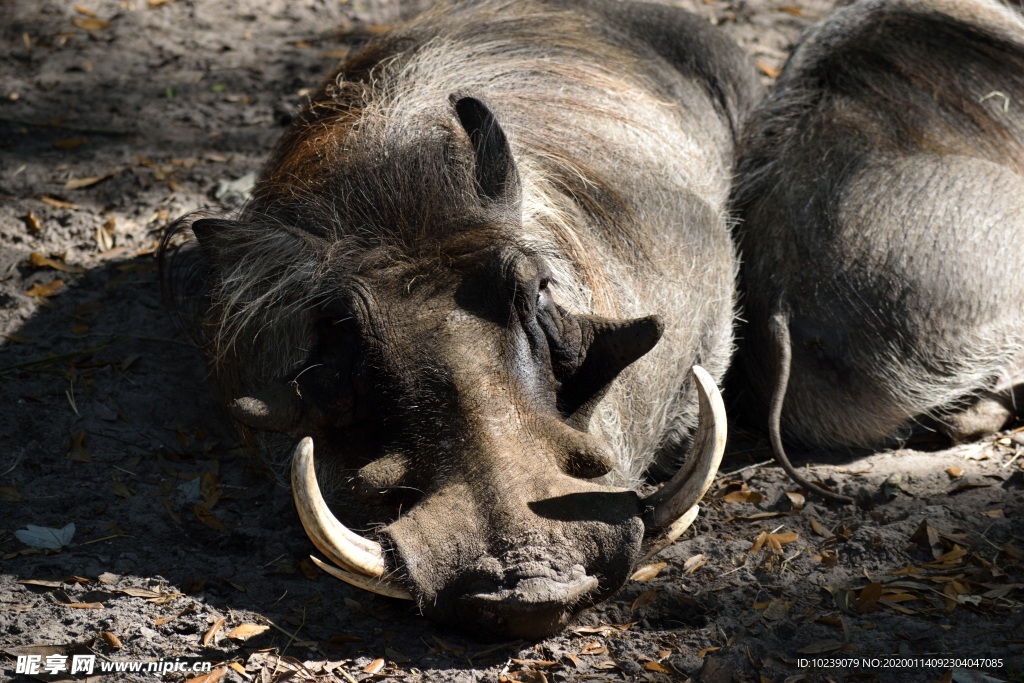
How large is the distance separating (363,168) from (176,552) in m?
1.23

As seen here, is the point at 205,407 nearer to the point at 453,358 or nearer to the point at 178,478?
the point at 178,478

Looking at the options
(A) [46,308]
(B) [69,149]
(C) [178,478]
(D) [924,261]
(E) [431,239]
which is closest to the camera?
(E) [431,239]

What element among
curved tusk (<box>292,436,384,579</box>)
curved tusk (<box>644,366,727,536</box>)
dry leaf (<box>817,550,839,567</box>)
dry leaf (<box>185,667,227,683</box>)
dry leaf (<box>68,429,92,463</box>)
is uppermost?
curved tusk (<box>644,366,727,536</box>)

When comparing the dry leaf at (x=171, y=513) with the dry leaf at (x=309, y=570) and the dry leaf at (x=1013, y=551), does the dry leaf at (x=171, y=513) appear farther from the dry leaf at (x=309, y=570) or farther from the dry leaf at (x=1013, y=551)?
the dry leaf at (x=1013, y=551)

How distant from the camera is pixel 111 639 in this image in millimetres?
2826

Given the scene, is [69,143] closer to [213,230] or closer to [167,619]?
[213,230]

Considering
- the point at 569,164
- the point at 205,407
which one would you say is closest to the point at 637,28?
the point at 569,164

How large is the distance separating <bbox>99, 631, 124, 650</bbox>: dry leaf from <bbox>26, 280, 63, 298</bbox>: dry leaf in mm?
1983

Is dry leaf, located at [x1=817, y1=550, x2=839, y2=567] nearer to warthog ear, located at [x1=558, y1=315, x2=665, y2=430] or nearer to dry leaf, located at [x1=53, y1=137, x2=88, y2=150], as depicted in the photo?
warthog ear, located at [x1=558, y1=315, x2=665, y2=430]

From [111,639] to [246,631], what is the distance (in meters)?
0.33

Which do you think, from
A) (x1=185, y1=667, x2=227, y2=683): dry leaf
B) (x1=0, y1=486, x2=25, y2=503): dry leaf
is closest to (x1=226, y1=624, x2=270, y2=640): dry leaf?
(x1=185, y1=667, x2=227, y2=683): dry leaf

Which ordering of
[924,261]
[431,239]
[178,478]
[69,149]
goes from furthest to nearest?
[69,149] → [924,261] → [178,478] → [431,239]

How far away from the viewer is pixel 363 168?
10.6 feet

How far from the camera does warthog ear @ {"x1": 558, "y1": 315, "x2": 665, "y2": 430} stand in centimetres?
291
